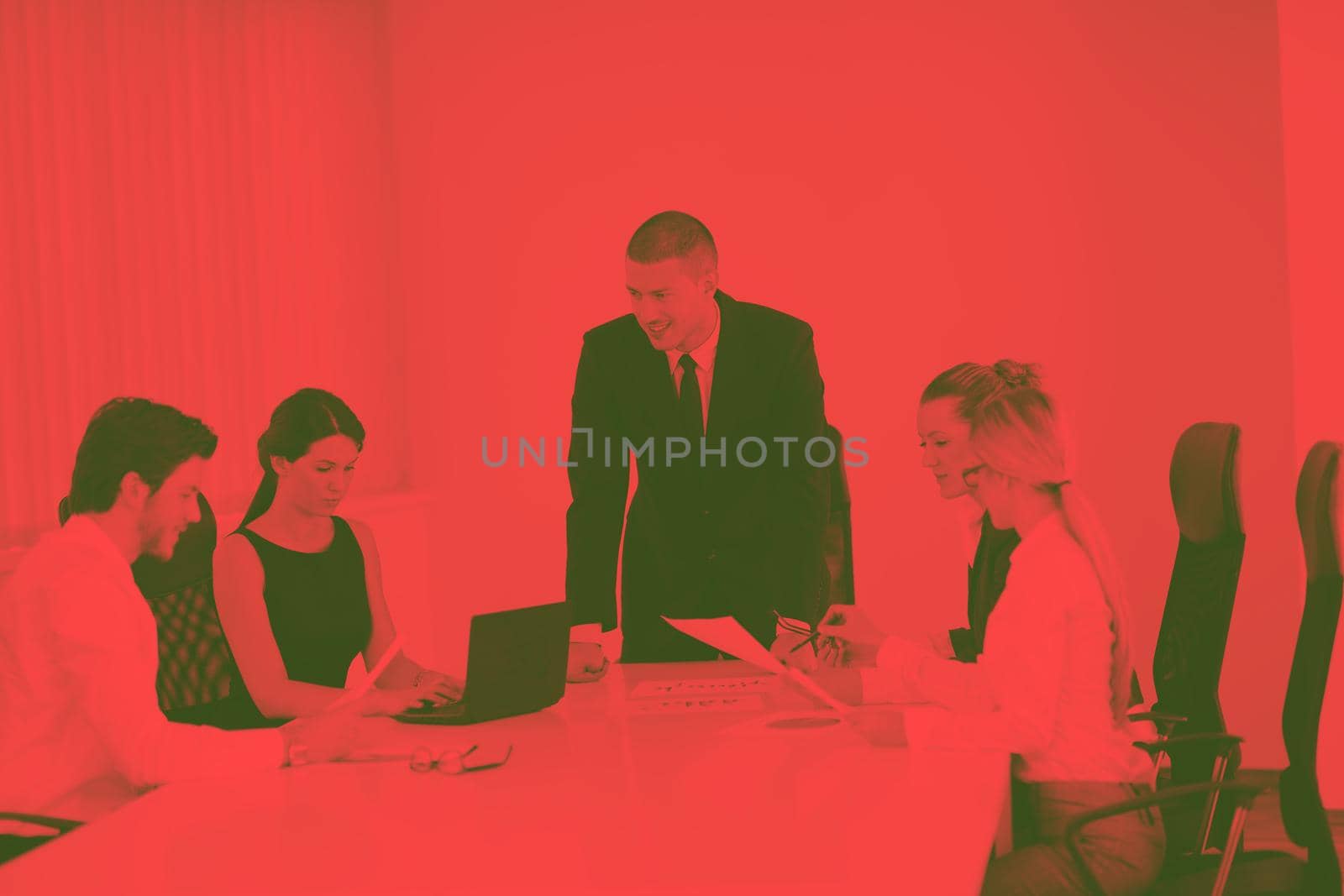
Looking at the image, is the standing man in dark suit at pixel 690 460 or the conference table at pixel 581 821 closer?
the conference table at pixel 581 821

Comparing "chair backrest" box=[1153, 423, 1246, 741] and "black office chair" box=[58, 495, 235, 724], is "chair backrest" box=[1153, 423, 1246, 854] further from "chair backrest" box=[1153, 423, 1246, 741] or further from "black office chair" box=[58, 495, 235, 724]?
"black office chair" box=[58, 495, 235, 724]

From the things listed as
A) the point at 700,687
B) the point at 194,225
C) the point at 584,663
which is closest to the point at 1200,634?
the point at 700,687

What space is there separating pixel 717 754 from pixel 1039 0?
394 centimetres

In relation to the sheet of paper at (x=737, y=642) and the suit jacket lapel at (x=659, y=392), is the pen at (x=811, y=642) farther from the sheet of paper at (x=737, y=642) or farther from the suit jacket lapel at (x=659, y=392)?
the suit jacket lapel at (x=659, y=392)

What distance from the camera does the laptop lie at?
2.45 metres

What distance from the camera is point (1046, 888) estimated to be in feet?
6.28

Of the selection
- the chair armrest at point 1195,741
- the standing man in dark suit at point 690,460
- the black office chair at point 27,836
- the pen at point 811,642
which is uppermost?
the standing man in dark suit at point 690,460

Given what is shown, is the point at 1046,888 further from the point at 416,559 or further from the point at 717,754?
the point at 416,559

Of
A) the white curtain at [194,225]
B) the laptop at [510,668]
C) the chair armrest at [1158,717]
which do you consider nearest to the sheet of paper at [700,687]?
the laptop at [510,668]

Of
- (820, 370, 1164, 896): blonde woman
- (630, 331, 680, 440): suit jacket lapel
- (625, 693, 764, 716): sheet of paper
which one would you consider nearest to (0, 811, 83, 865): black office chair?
(625, 693, 764, 716): sheet of paper

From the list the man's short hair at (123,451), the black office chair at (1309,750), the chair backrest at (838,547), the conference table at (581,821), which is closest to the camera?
the conference table at (581,821)

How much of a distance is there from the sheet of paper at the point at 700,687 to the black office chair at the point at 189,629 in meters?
0.98

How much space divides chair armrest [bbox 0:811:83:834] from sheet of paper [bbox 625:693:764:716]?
103cm

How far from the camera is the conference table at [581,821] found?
158cm
